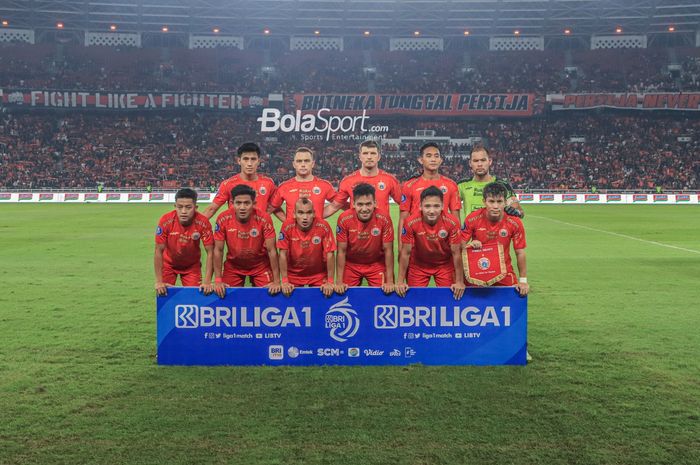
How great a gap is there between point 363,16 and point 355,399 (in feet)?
175

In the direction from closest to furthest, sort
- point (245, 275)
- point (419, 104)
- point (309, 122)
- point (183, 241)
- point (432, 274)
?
point (183, 241)
point (432, 274)
point (245, 275)
point (309, 122)
point (419, 104)

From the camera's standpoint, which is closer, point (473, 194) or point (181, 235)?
point (181, 235)

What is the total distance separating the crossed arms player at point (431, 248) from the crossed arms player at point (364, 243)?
17 centimetres

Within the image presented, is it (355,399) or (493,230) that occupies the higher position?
(493,230)

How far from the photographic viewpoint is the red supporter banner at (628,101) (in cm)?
4906

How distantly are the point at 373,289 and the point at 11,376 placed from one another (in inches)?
129

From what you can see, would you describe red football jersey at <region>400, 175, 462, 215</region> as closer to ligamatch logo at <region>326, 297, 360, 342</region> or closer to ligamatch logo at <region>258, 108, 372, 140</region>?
ligamatch logo at <region>326, 297, 360, 342</region>

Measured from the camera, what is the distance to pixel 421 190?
7.90 metres

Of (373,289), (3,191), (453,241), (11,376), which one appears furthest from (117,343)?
(3,191)

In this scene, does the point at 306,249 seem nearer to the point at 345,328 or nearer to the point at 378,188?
the point at 345,328

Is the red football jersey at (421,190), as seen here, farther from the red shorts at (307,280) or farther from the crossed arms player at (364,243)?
the red shorts at (307,280)

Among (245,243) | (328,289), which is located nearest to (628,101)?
(245,243)

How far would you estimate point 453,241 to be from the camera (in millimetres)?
6699

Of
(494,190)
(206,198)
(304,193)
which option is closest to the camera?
(494,190)
